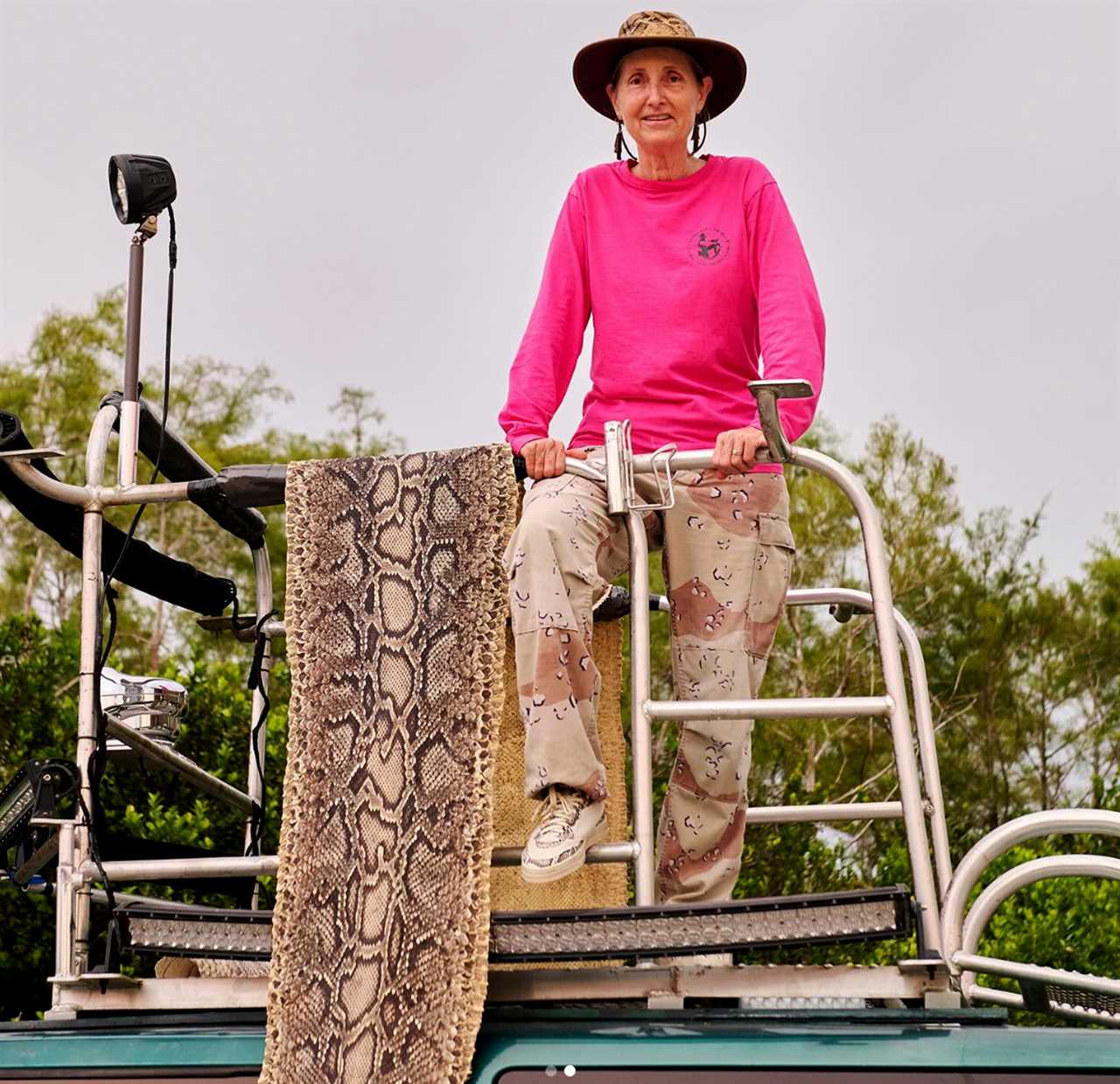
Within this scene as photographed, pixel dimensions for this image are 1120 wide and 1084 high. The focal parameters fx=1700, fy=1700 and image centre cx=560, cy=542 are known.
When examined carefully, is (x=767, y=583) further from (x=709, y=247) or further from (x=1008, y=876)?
(x=1008, y=876)

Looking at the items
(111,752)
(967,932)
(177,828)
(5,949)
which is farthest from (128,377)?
(5,949)

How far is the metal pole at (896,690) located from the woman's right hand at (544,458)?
46cm

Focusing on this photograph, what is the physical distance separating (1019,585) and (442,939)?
17.0m

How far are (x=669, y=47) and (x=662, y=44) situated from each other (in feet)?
0.13

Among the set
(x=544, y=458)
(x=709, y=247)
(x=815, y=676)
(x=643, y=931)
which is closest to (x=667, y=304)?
(x=709, y=247)

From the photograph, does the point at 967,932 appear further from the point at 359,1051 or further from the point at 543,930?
the point at 359,1051

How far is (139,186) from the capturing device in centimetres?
325

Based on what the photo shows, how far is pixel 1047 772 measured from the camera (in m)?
17.9

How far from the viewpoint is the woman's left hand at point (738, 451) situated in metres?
3.00

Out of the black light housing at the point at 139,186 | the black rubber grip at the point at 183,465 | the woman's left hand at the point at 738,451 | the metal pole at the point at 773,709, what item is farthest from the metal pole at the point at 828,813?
the black light housing at the point at 139,186

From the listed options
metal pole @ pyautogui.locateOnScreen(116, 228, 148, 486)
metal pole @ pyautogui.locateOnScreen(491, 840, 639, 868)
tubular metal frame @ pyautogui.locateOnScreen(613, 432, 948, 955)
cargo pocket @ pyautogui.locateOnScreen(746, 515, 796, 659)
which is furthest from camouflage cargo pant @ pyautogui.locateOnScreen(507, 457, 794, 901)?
metal pole @ pyautogui.locateOnScreen(116, 228, 148, 486)

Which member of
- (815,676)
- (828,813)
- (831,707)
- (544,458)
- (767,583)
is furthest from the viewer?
(815,676)

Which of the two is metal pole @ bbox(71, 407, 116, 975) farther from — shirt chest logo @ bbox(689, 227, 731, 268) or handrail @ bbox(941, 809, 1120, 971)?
handrail @ bbox(941, 809, 1120, 971)

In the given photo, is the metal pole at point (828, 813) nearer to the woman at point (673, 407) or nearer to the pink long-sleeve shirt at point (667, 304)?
the woman at point (673, 407)
